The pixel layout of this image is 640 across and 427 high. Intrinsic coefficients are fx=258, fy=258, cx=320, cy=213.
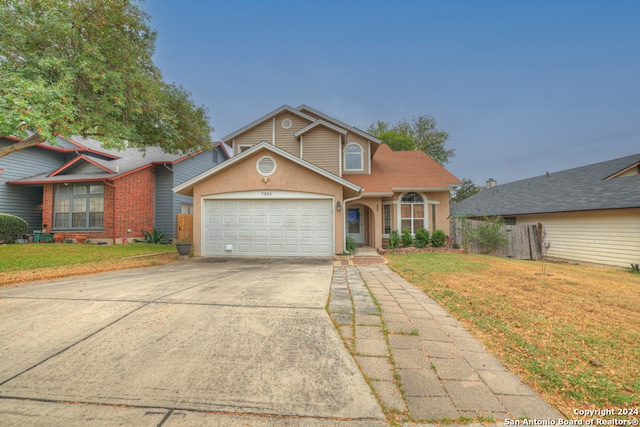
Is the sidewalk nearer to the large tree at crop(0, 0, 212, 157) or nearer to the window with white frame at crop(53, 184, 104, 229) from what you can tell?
the large tree at crop(0, 0, 212, 157)

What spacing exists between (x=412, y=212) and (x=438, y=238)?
5.86 feet

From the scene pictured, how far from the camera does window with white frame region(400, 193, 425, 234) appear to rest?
42.9ft

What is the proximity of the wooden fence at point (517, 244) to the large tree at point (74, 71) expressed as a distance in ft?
47.5

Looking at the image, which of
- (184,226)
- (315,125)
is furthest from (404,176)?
(184,226)

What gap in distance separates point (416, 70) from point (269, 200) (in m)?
25.3

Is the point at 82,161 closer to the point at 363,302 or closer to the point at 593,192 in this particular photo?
the point at 363,302

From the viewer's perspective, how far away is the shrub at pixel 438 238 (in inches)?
477

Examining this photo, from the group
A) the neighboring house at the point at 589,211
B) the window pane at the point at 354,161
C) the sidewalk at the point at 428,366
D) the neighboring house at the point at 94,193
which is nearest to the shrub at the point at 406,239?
the window pane at the point at 354,161

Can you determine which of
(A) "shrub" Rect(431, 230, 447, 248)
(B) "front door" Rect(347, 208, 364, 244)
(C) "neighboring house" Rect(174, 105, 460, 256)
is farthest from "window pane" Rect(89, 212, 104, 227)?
(A) "shrub" Rect(431, 230, 447, 248)

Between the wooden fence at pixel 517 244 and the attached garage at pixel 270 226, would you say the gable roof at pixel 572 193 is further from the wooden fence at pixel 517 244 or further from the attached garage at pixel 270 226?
the attached garage at pixel 270 226

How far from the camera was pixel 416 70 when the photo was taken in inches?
1057

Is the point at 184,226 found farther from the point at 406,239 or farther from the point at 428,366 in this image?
the point at 428,366

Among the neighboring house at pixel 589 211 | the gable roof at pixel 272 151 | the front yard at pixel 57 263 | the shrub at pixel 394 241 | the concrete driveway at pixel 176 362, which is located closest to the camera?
the concrete driveway at pixel 176 362

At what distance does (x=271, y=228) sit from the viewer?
976 cm
